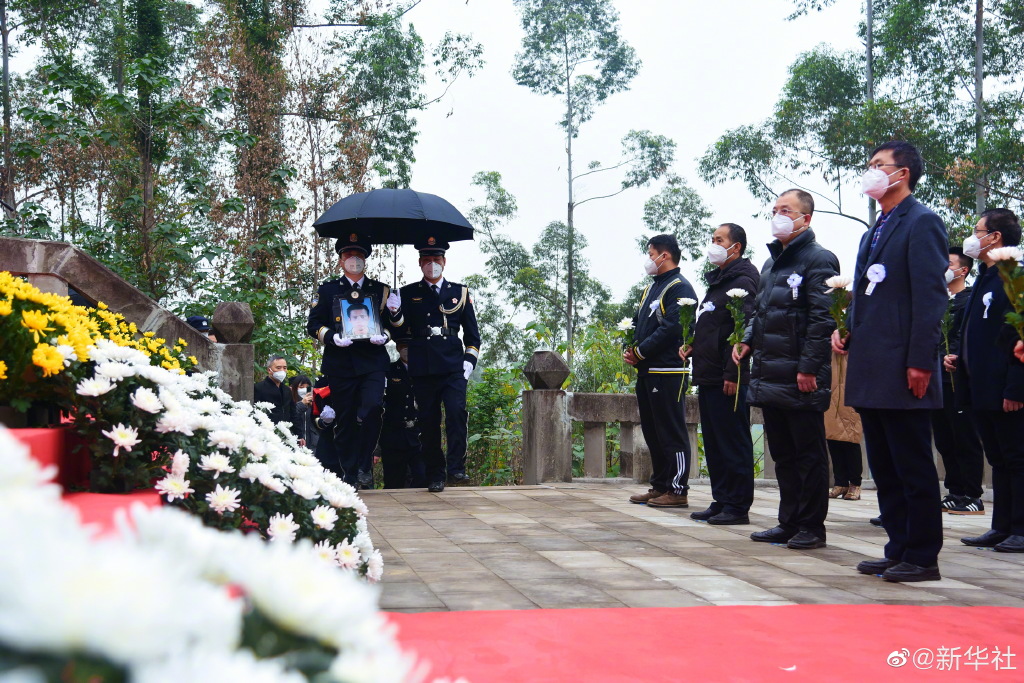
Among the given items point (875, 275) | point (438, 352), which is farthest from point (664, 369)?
point (875, 275)

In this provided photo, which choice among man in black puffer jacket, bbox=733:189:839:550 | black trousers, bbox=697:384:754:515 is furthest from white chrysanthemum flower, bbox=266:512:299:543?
black trousers, bbox=697:384:754:515

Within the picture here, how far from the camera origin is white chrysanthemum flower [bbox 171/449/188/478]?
346cm

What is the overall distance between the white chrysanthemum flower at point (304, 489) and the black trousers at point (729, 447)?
3.64m

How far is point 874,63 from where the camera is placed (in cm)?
3175

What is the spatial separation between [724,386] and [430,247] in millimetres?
3040

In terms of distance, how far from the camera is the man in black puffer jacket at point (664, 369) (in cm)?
714

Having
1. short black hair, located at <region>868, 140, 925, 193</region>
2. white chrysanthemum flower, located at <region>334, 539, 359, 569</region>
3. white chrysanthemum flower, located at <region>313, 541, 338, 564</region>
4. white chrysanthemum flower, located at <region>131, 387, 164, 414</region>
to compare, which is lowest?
white chrysanthemum flower, located at <region>334, 539, 359, 569</region>

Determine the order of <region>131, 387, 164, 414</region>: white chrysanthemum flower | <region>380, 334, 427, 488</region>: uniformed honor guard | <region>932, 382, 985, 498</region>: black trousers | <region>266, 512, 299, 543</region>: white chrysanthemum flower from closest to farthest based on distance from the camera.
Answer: <region>266, 512, 299, 543</region>: white chrysanthemum flower < <region>131, 387, 164, 414</region>: white chrysanthemum flower < <region>932, 382, 985, 498</region>: black trousers < <region>380, 334, 427, 488</region>: uniformed honor guard

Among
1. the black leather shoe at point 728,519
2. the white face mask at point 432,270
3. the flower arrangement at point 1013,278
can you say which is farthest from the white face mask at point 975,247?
the white face mask at point 432,270

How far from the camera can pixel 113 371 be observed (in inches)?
143

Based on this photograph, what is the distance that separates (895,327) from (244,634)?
441 cm

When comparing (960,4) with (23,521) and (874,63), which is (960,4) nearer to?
(874,63)

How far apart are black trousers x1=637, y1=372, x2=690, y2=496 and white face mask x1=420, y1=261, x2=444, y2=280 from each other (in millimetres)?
1966

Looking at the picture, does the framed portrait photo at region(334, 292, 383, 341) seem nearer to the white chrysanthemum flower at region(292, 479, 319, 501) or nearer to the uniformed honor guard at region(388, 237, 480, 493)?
the uniformed honor guard at region(388, 237, 480, 493)
